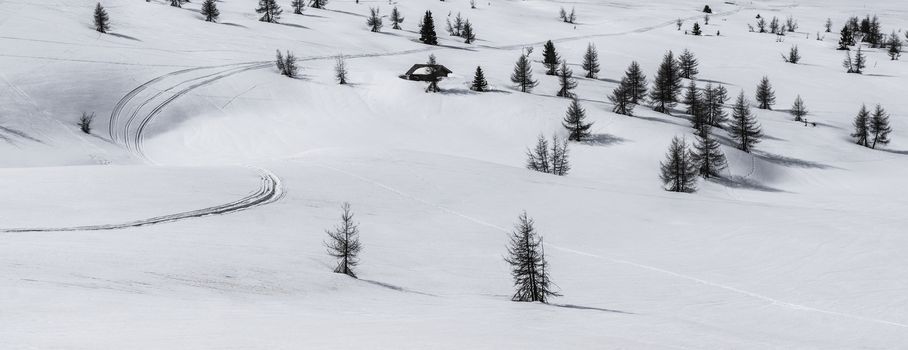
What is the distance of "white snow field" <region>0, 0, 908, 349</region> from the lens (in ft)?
61.6

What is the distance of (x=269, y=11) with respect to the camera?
139000mm

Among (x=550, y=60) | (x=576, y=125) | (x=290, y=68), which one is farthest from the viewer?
(x=550, y=60)

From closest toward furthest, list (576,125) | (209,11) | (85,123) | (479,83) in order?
(85,123), (576,125), (479,83), (209,11)

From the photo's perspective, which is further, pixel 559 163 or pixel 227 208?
pixel 559 163

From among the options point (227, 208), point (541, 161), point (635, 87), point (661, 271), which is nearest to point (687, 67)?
point (635, 87)

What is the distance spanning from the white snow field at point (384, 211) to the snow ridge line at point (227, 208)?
0.20 meters

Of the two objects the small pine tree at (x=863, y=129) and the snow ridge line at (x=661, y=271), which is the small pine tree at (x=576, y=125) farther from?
the snow ridge line at (x=661, y=271)

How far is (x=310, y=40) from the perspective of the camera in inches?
4872

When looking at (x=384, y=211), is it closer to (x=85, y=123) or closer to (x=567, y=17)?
(x=85, y=123)

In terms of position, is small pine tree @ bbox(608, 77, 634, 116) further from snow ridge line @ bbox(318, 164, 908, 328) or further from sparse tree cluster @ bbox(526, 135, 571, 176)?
A: snow ridge line @ bbox(318, 164, 908, 328)

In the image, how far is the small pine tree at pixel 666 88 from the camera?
3814 inches

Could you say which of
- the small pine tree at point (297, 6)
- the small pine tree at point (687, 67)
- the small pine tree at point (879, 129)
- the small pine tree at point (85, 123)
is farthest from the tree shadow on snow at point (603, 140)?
the small pine tree at point (297, 6)

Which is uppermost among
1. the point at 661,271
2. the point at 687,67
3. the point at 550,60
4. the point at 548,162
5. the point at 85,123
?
the point at 550,60

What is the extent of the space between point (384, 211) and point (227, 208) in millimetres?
10043
